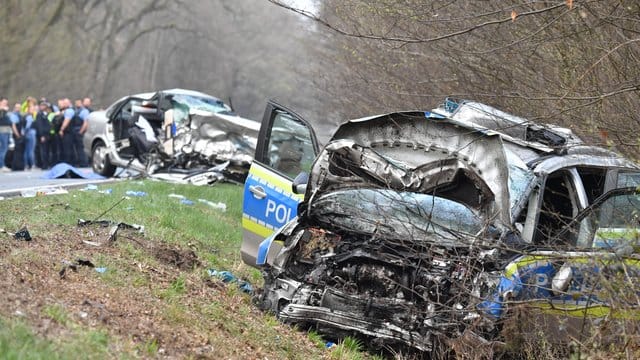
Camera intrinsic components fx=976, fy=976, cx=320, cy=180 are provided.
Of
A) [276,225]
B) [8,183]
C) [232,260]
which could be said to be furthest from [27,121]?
[276,225]

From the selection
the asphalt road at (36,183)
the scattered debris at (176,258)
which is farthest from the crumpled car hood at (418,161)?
the asphalt road at (36,183)

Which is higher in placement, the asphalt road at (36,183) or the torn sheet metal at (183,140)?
the torn sheet metal at (183,140)

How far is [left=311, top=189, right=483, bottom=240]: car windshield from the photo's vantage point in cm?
716

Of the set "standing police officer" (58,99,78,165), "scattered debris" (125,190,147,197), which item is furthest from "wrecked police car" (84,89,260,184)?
"standing police officer" (58,99,78,165)

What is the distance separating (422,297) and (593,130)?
2.05m

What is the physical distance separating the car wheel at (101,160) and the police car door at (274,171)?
35.9 ft

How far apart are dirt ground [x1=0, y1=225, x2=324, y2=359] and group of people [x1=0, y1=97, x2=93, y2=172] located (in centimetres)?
1642

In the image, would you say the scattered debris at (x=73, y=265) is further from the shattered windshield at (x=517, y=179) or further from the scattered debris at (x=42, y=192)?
the scattered debris at (x=42, y=192)

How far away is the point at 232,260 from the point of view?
10.4m

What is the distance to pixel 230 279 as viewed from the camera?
A: 353 inches

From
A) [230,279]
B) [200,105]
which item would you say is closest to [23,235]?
[230,279]

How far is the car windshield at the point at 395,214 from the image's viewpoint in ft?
23.5

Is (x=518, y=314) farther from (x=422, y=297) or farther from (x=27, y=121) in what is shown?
(x=27, y=121)

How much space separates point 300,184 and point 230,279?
4.29ft
